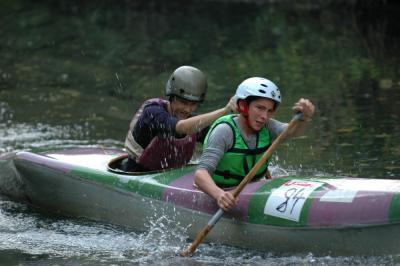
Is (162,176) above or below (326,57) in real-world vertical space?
below

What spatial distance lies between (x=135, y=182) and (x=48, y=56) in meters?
9.50

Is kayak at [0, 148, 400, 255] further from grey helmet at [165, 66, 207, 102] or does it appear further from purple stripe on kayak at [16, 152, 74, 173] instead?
grey helmet at [165, 66, 207, 102]

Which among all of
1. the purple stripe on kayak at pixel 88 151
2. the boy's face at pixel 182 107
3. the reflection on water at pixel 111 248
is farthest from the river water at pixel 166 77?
the boy's face at pixel 182 107

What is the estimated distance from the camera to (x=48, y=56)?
16016 millimetres

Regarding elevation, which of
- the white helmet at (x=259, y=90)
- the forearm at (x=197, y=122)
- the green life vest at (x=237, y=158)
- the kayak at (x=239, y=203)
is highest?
the white helmet at (x=259, y=90)

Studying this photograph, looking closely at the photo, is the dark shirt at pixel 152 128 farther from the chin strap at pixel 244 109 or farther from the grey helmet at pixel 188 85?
the chin strap at pixel 244 109

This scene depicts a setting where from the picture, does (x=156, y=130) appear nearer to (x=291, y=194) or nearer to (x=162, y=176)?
(x=162, y=176)

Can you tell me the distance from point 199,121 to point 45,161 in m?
1.78

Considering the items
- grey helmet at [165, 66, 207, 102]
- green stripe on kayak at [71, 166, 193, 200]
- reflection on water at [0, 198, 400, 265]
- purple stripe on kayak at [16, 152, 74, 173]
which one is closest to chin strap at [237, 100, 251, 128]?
grey helmet at [165, 66, 207, 102]

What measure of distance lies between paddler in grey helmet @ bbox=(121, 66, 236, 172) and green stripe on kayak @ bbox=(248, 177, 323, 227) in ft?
2.30

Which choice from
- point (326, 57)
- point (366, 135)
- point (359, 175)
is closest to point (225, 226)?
point (359, 175)

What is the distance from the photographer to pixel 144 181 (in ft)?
22.6

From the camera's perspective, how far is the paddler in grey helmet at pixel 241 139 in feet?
20.2

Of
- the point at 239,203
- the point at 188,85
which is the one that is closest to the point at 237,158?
the point at 239,203
